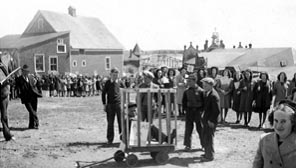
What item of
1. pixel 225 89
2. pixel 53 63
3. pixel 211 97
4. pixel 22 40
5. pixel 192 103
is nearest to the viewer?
pixel 211 97

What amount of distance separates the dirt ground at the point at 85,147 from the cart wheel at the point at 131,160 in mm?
163

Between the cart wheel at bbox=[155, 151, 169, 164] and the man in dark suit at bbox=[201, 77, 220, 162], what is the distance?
0.90 m

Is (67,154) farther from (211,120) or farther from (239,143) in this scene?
(239,143)

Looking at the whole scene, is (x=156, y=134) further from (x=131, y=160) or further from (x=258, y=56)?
(x=258, y=56)

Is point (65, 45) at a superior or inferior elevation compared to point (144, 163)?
superior

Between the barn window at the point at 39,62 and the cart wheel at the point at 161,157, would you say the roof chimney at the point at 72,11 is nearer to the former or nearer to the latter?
the barn window at the point at 39,62

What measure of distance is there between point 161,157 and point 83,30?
40059 millimetres

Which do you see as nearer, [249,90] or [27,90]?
[27,90]

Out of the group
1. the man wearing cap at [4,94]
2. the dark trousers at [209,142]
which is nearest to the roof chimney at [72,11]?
the man wearing cap at [4,94]

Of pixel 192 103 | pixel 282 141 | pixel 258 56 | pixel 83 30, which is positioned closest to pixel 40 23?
pixel 83 30

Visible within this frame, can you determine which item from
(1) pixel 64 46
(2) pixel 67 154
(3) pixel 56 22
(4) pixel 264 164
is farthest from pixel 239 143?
(3) pixel 56 22

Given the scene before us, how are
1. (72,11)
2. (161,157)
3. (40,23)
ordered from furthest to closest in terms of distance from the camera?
1. (72,11)
2. (40,23)
3. (161,157)

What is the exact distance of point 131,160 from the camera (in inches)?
292

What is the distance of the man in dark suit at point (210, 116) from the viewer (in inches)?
304
